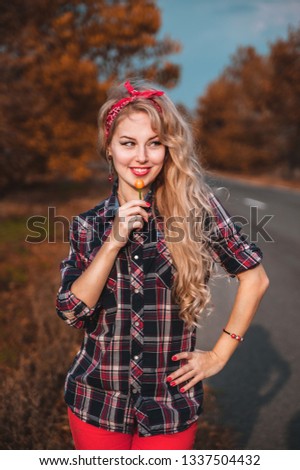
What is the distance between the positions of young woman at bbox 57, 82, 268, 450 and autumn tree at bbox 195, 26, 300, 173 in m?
26.7

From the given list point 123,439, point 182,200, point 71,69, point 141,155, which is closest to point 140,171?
point 141,155

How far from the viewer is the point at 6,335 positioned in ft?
19.8

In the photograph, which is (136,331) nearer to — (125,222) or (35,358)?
(125,222)

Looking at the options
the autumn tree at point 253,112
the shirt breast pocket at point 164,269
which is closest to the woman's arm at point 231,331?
the shirt breast pocket at point 164,269

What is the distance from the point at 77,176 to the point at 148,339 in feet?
59.7

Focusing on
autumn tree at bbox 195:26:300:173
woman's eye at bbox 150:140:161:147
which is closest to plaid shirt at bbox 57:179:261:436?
woman's eye at bbox 150:140:161:147

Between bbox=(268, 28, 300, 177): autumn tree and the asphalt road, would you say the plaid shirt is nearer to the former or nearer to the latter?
the asphalt road

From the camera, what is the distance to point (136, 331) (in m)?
1.89

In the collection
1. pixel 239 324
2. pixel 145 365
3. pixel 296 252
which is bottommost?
pixel 145 365

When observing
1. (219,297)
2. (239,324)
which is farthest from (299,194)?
(239,324)

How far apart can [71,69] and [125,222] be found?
18469mm

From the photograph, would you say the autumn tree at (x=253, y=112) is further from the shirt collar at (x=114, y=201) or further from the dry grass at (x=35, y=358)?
the shirt collar at (x=114, y=201)

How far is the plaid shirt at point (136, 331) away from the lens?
74.4 inches
